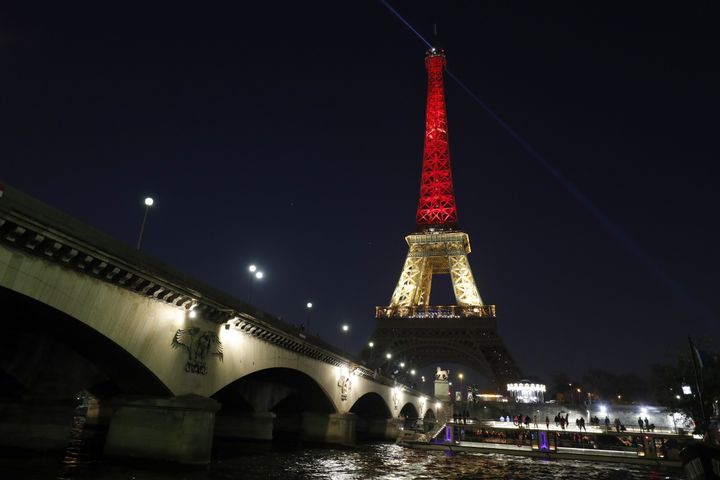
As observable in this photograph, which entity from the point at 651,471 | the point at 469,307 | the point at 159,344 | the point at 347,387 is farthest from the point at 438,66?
the point at 159,344

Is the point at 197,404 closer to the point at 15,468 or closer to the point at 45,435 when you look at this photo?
the point at 15,468

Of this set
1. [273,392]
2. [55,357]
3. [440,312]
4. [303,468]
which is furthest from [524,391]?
[55,357]

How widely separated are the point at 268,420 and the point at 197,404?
65.0 feet

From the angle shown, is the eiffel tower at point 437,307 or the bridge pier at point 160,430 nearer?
the bridge pier at point 160,430

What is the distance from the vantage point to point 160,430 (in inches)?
711

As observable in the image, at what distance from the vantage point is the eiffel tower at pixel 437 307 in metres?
74.4

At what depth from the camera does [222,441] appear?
3416 cm

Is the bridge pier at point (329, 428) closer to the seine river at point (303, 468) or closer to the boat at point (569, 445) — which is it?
the seine river at point (303, 468)

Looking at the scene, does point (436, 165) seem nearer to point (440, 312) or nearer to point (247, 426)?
point (440, 312)

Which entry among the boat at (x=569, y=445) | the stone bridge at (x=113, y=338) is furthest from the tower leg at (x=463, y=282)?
the stone bridge at (x=113, y=338)

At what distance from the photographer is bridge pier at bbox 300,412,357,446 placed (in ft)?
127

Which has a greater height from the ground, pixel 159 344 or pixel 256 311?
pixel 256 311

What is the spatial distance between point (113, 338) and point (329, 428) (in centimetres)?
2663

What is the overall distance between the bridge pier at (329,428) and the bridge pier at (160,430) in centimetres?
2165
